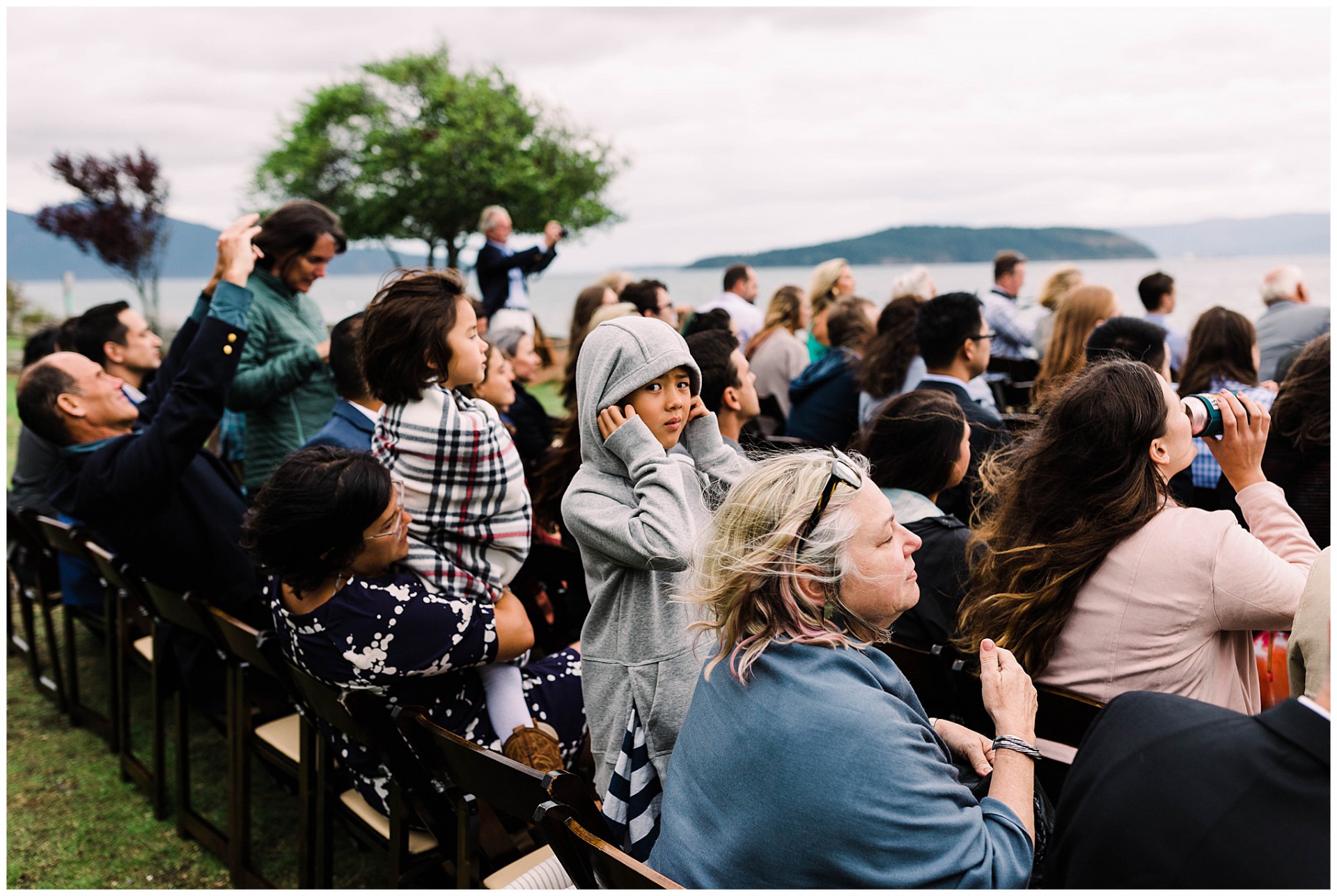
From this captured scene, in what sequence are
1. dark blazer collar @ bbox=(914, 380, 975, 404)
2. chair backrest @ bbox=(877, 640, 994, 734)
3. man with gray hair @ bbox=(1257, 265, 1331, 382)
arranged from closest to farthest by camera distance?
1. chair backrest @ bbox=(877, 640, 994, 734)
2. dark blazer collar @ bbox=(914, 380, 975, 404)
3. man with gray hair @ bbox=(1257, 265, 1331, 382)

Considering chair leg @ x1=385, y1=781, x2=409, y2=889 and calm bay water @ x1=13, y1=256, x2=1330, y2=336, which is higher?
calm bay water @ x1=13, y1=256, x2=1330, y2=336

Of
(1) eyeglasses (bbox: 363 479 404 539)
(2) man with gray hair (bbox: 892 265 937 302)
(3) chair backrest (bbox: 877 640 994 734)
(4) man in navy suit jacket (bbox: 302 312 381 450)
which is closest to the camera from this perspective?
(3) chair backrest (bbox: 877 640 994 734)

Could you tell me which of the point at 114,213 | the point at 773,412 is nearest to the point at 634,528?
the point at 773,412

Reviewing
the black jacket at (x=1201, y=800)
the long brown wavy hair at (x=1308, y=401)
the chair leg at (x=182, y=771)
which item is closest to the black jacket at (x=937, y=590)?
the black jacket at (x=1201, y=800)

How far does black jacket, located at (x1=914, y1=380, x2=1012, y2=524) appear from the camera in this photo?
3221 millimetres

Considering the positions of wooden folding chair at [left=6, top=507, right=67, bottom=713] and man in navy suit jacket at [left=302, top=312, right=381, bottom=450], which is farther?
wooden folding chair at [left=6, top=507, right=67, bottom=713]

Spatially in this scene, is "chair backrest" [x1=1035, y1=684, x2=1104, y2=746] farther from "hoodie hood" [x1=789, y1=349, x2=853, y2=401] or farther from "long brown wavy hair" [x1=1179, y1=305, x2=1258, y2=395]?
"hoodie hood" [x1=789, y1=349, x2=853, y2=401]

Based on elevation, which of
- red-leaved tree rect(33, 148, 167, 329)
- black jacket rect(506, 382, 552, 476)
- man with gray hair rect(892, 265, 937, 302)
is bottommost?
black jacket rect(506, 382, 552, 476)

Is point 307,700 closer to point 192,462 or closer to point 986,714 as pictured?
point 192,462

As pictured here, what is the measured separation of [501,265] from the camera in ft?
23.2

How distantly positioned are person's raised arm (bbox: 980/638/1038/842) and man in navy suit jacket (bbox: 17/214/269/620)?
2089mm

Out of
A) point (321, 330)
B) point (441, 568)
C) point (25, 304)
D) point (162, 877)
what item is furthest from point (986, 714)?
point (25, 304)

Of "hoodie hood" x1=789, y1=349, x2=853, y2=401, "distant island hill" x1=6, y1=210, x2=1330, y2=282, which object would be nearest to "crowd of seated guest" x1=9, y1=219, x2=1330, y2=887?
"hoodie hood" x1=789, y1=349, x2=853, y2=401

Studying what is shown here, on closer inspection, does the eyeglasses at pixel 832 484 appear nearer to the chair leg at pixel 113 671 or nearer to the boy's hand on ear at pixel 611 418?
the boy's hand on ear at pixel 611 418
